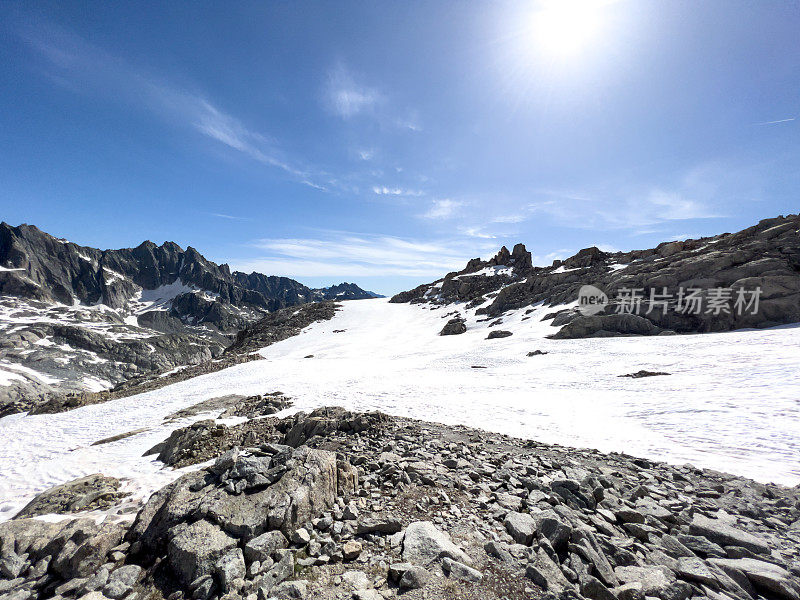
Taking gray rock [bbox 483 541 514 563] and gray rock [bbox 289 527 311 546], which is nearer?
gray rock [bbox 483 541 514 563]

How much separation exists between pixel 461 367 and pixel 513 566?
25.7 metres

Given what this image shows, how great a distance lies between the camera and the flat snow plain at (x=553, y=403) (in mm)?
10305

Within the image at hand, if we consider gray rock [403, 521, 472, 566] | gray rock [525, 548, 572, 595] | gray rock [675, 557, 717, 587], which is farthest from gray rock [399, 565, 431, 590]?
gray rock [675, 557, 717, 587]

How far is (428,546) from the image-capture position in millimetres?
4844

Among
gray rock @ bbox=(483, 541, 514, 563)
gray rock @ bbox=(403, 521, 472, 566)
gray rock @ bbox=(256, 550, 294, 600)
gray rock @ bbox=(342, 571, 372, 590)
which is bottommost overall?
gray rock @ bbox=(256, 550, 294, 600)

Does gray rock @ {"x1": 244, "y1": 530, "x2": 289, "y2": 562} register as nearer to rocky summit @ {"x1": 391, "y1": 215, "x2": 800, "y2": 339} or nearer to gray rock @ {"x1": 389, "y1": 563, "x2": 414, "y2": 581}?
gray rock @ {"x1": 389, "y1": 563, "x2": 414, "y2": 581}

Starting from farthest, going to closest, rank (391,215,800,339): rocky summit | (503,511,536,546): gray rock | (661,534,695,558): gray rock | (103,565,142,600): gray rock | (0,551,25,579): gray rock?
(391,215,800,339): rocky summit < (0,551,25,579): gray rock < (503,511,536,546): gray rock < (661,534,695,558): gray rock < (103,565,142,600): gray rock

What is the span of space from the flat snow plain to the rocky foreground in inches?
114

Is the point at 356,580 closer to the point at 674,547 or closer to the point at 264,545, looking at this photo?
the point at 264,545

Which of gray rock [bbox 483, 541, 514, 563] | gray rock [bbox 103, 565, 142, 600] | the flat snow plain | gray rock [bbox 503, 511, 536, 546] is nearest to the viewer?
gray rock [bbox 103, 565, 142, 600]

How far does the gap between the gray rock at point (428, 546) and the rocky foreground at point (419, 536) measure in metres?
0.02

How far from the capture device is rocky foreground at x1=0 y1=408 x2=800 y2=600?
13.8ft

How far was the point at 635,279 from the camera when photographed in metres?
42.9

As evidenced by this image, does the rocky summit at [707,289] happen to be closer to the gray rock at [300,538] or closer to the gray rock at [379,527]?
the gray rock at [379,527]
